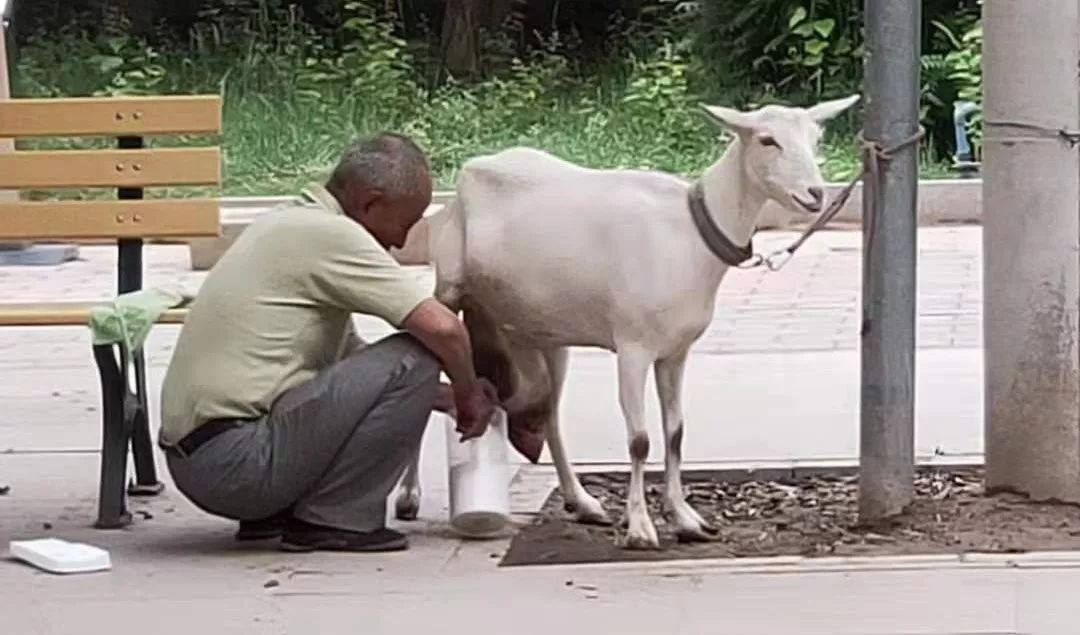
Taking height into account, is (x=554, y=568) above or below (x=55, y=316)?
below

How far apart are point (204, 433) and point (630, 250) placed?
1233mm

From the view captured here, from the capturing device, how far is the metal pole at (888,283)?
21.0ft

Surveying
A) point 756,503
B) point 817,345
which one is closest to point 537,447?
point 756,503

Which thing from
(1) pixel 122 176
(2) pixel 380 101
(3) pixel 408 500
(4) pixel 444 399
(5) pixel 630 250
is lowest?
(3) pixel 408 500

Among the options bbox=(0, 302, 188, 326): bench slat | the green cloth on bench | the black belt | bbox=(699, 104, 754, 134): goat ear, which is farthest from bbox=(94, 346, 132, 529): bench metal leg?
bbox=(699, 104, 754, 134): goat ear

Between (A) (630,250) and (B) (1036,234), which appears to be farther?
(B) (1036,234)

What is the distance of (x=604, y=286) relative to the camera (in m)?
6.23

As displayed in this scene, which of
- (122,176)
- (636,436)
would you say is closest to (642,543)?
(636,436)

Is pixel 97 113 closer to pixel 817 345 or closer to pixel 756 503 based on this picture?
pixel 756 503

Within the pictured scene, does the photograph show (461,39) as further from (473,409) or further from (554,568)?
(554,568)

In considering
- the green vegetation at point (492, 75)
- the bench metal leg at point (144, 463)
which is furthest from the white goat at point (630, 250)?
the green vegetation at point (492, 75)

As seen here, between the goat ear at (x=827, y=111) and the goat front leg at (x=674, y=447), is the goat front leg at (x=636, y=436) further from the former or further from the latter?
the goat ear at (x=827, y=111)

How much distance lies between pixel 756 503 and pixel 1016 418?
0.86 m

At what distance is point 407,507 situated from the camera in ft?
22.5
